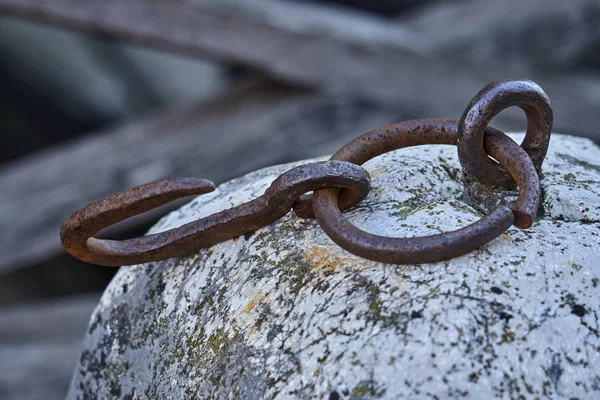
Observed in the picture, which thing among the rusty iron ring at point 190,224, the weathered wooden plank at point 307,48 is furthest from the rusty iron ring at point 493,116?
the weathered wooden plank at point 307,48

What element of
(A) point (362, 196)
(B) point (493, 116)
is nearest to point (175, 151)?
(A) point (362, 196)

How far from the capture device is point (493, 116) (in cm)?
91

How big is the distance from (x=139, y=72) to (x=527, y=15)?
2.25m

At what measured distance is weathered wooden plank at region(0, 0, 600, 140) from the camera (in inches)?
97.3

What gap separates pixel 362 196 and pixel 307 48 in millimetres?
1703

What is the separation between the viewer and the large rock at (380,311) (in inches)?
30.9

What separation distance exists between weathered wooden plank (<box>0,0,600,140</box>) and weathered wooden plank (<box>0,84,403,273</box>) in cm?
11

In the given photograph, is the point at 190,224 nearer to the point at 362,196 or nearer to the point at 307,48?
the point at 362,196

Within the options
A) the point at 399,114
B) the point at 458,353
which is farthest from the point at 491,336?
the point at 399,114

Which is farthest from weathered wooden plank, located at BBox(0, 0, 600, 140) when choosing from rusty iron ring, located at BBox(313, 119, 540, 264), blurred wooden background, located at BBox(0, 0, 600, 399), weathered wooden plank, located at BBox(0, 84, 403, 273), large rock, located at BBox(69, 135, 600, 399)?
rusty iron ring, located at BBox(313, 119, 540, 264)

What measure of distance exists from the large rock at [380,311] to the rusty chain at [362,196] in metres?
0.04

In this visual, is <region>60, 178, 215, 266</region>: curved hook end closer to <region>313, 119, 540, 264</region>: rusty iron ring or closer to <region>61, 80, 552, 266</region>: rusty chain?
<region>61, 80, 552, 266</region>: rusty chain

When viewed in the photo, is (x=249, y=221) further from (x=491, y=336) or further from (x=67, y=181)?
(x=67, y=181)

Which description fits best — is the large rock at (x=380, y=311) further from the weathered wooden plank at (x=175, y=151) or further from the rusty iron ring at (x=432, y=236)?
the weathered wooden plank at (x=175, y=151)
